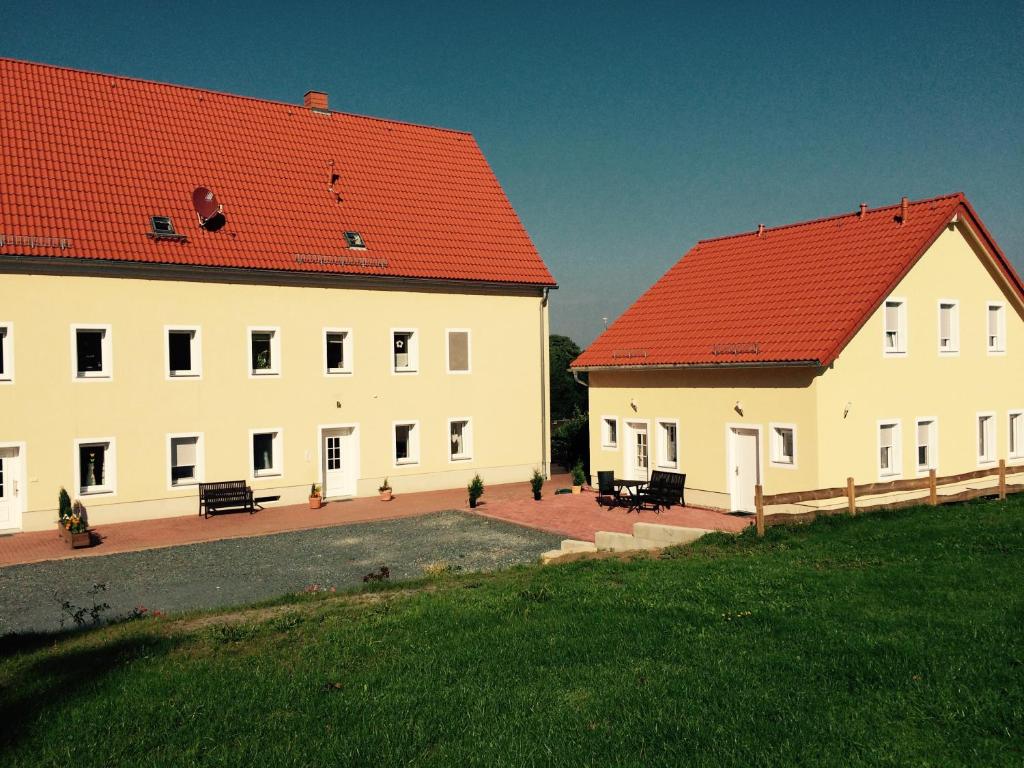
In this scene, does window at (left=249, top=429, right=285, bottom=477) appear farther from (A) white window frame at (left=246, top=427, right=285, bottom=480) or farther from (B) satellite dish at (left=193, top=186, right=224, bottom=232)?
(B) satellite dish at (left=193, top=186, right=224, bottom=232)

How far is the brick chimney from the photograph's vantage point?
31.8 m

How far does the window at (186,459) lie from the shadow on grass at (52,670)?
13075mm

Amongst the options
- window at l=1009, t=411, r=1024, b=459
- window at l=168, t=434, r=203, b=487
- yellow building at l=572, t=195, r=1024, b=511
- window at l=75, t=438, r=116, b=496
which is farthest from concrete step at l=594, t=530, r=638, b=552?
window at l=1009, t=411, r=1024, b=459

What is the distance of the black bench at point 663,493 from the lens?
23.6 metres

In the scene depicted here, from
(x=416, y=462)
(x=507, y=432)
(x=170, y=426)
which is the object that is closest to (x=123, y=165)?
(x=170, y=426)

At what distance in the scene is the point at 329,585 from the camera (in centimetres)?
1572

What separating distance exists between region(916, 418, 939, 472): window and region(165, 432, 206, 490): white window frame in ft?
63.4

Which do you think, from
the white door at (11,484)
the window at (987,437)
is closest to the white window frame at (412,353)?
the white door at (11,484)

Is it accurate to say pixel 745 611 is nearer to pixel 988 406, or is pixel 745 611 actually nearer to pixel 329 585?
pixel 329 585

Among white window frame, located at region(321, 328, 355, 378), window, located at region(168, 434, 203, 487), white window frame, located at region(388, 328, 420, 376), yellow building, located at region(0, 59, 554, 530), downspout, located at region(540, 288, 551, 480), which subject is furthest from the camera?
downspout, located at region(540, 288, 551, 480)

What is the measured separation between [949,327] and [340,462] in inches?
704

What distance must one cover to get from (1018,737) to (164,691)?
7.33 m

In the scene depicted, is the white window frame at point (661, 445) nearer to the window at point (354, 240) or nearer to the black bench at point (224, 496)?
the window at point (354, 240)

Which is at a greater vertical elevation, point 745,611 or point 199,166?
point 199,166
